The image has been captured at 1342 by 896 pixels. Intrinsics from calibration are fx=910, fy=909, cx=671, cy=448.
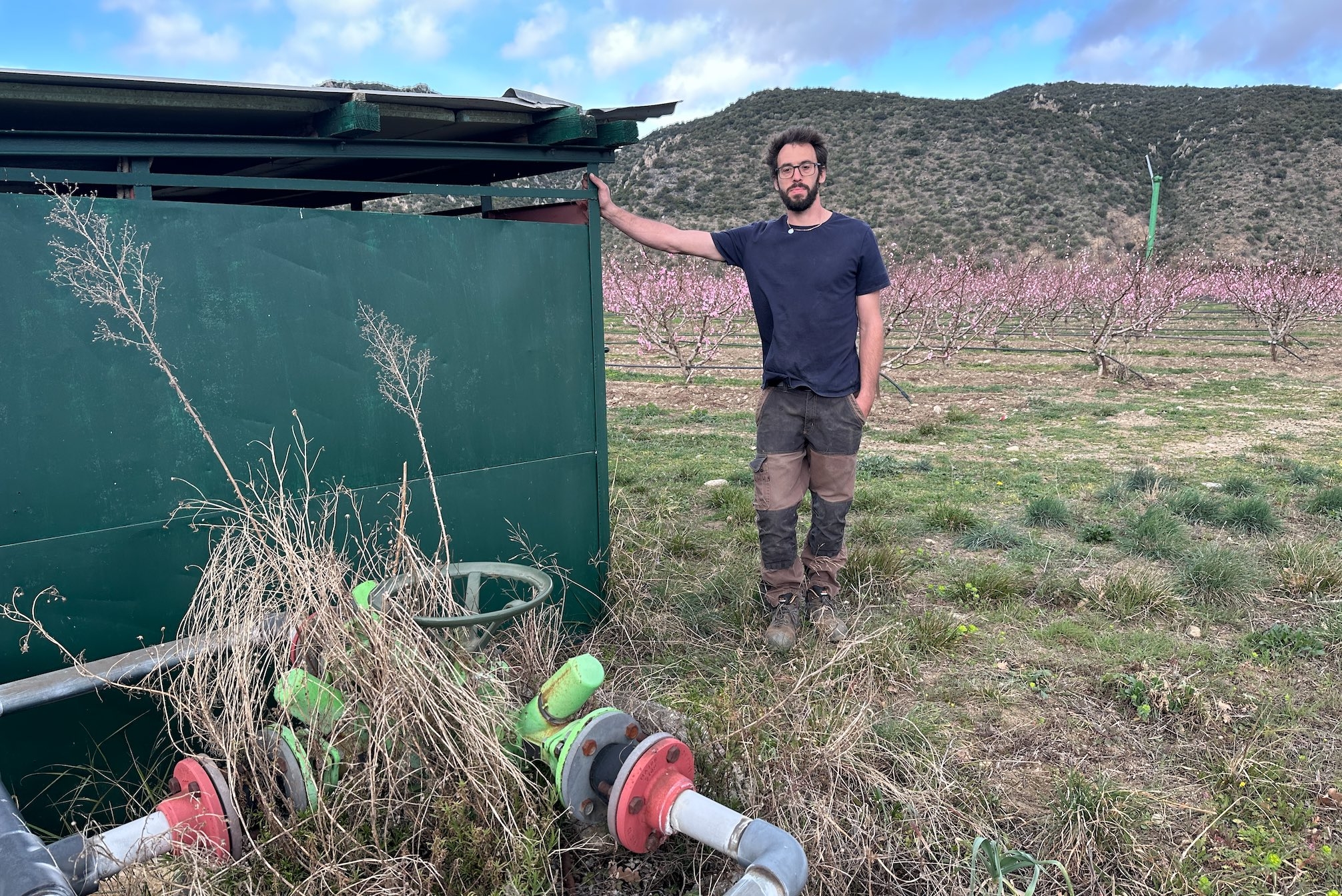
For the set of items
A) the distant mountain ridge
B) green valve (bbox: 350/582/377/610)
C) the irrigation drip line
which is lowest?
the irrigation drip line

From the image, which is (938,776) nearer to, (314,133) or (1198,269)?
(314,133)

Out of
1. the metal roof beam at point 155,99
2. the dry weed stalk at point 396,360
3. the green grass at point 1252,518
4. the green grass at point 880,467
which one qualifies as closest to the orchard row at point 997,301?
the green grass at point 880,467

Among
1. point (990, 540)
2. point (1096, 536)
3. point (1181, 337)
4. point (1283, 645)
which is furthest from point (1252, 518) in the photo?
point (1181, 337)

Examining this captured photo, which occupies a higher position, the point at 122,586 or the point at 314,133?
the point at 314,133

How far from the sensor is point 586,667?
7.97 ft

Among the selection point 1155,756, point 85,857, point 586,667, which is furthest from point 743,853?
point 1155,756

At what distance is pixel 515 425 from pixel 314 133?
4.43ft

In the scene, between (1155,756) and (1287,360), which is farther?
(1287,360)

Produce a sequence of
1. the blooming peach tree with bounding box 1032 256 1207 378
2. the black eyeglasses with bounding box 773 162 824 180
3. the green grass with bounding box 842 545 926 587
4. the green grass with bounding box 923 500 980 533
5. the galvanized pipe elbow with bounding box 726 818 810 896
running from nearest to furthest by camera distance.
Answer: the galvanized pipe elbow with bounding box 726 818 810 896 < the black eyeglasses with bounding box 773 162 824 180 < the green grass with bounding box 842 545 926 587 < the green grass with bounding box 923 500 980 533 < the blooming peach tree with bounding box 1032 256 1207 378

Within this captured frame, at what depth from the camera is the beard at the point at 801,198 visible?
3895 millimetres

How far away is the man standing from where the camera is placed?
390 cm

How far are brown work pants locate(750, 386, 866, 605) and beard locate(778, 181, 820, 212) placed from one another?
784mm

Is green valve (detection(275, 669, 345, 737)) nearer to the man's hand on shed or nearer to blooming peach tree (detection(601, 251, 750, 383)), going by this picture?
the man's hand on shed

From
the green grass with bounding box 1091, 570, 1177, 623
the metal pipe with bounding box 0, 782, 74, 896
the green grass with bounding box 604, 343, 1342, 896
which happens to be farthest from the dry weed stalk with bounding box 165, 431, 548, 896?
the green grass with bounding box 1091, 570, 1177, 623
